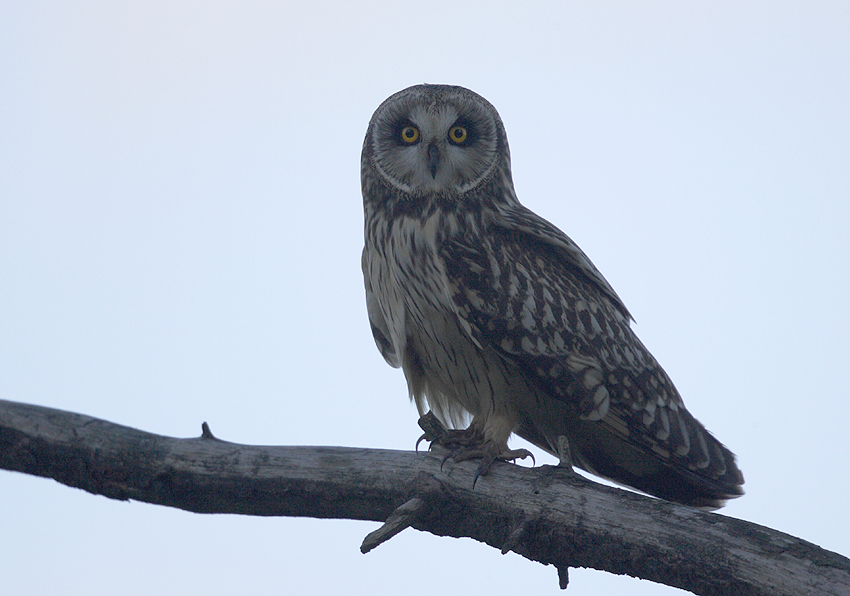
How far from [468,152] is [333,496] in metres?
2.13

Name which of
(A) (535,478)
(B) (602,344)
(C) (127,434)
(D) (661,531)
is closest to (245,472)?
(C) (127,434)

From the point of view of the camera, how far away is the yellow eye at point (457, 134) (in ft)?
15.3

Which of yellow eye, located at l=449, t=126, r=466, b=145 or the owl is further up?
yellow eye, located at l=449, t=126, r=466, b=145

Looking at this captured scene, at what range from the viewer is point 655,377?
4453 mm

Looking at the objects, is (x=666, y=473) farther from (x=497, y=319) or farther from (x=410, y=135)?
(x=410, y=135)

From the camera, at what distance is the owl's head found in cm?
456

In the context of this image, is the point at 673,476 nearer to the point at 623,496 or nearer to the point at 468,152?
the point at 623,496

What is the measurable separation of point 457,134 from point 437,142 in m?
0.18

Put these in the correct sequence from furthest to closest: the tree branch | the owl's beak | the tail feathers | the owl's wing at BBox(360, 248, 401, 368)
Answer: the owl's wing at BBox(360, 248, 401, 368) < the owl's beak < the tail feathers < the tree branch

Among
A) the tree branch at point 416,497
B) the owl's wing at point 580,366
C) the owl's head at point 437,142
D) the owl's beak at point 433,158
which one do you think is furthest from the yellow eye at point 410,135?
the tree branch at point 416,497

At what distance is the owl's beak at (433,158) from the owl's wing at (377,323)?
2.14 ft

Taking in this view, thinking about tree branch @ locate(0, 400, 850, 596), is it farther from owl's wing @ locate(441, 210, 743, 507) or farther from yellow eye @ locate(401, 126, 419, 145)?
yellow eye @ locate(401, 126, 419, 145)

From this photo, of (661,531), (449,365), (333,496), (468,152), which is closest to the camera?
(661,531)

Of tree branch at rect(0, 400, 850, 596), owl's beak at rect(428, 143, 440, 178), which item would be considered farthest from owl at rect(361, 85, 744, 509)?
tree branch at rect(0, 400, 850, 596)
